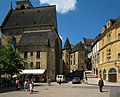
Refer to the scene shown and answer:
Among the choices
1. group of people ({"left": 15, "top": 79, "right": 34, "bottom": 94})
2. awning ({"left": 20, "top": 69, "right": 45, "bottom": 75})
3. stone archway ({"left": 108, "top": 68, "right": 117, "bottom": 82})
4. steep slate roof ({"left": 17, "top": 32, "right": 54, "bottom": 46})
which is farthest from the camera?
steep slate roof ({"left": 17, "top": 32, "right": 54, "bottom": 46})

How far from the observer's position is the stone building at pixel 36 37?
5175 centimetres

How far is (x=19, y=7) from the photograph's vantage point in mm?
69562

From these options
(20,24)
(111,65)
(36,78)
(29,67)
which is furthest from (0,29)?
(111,65)

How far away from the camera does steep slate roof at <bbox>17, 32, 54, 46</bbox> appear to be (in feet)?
174

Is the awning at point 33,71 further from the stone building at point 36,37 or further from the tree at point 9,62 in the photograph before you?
the tree at point 9,62

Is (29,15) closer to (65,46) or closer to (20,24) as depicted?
(20,24)

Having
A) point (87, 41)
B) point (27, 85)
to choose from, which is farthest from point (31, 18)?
point (87, 41)

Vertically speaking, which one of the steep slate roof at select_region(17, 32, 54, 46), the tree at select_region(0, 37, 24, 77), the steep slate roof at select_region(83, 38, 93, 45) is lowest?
the tree at select_region(0, 37, 24, 77)

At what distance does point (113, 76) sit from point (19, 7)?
131ft

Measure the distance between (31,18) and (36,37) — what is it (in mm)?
8474

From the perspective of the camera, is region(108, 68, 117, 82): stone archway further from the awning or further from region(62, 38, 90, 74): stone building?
Result: region(62, 38, 90, 74): stone building

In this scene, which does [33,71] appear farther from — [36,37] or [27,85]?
[27,85]

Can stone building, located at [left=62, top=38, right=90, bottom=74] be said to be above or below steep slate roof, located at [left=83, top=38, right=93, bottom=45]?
below

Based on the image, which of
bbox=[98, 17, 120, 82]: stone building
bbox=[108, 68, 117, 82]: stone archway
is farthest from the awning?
bbox=[108, 68, 117, 82]: stone archway
